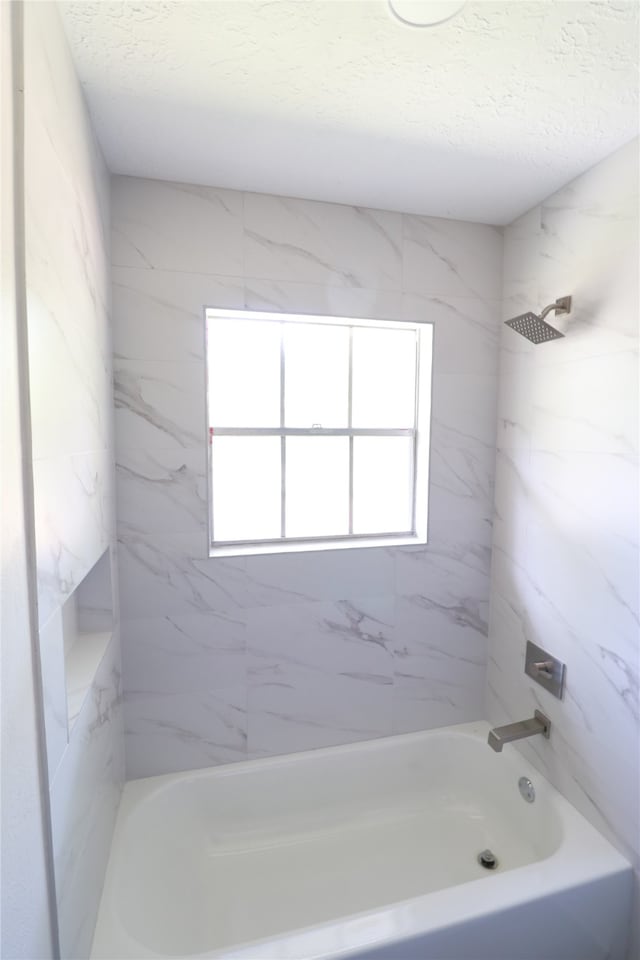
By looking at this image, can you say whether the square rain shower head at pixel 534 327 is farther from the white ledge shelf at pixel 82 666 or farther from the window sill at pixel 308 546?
the white ledge shelf at pixel 82 666

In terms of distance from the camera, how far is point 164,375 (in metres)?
1.58

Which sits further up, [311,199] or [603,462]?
[311,199]

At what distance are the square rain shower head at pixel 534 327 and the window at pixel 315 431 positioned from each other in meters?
0.46

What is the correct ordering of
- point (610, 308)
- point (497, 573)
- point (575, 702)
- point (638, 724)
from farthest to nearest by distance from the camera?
point (497, 573) → point (575, 702) → point (610, 308) → point (638, 724)

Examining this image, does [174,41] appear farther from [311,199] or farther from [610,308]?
[610,308]

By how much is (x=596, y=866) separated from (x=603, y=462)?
4.01 ft

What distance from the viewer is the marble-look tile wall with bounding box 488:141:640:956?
1.33 meters

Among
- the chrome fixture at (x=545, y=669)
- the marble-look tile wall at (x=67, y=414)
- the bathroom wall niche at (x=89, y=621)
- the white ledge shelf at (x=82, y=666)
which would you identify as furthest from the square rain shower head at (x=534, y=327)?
the white ledge shelf at (x=82, y=666)

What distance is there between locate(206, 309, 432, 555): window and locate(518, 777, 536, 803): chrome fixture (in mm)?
992

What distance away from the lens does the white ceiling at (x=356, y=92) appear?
944 millimetres

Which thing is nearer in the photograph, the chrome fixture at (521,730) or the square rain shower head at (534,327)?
the square rain shower head at (534,327)

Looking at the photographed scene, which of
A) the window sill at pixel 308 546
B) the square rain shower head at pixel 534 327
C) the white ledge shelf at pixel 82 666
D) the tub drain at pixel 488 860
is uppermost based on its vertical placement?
the square rain shower head at pixel 534 327

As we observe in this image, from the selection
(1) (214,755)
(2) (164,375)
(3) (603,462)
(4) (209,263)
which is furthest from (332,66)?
(1) (214,755)

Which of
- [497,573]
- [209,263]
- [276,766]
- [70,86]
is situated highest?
[70,86]
